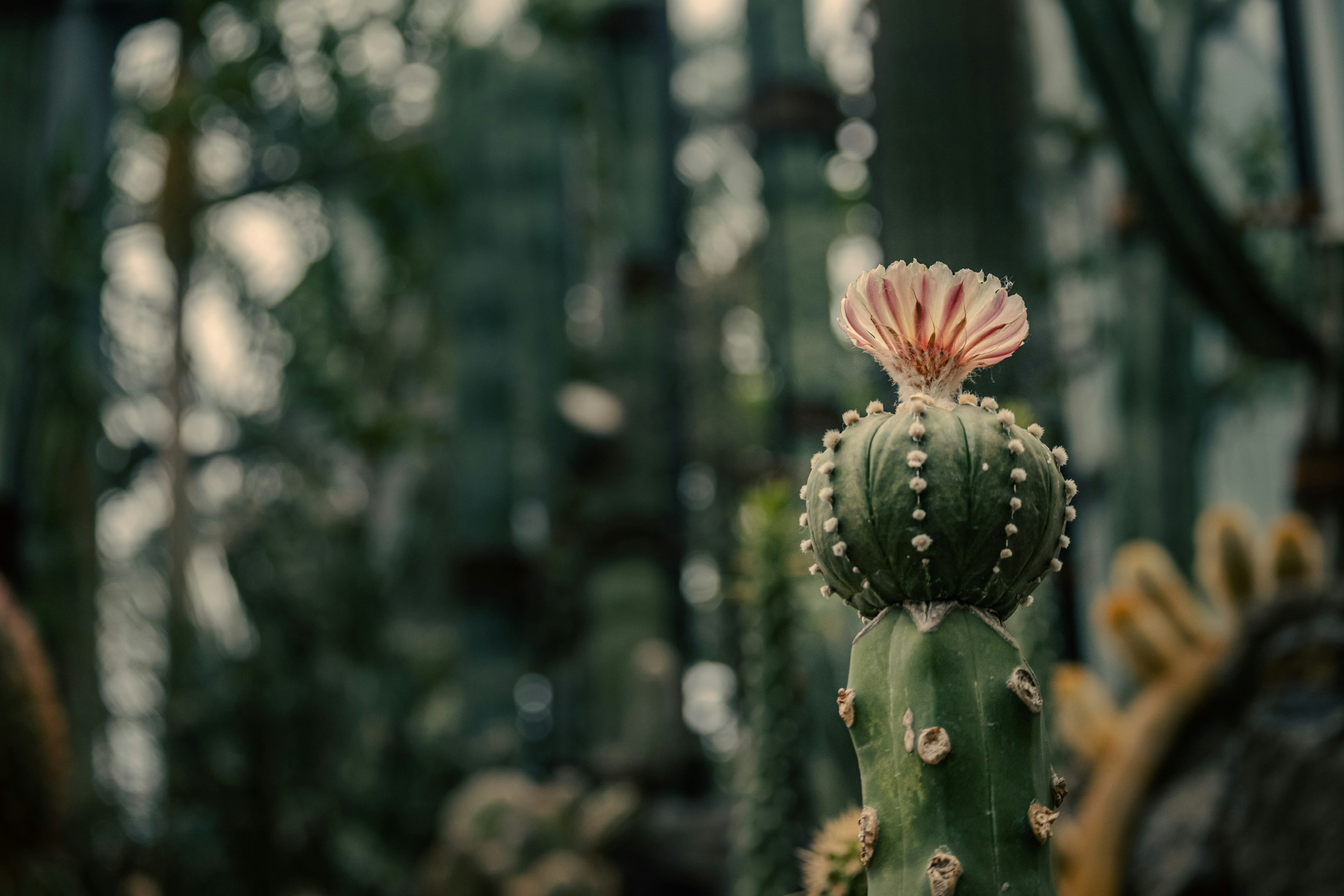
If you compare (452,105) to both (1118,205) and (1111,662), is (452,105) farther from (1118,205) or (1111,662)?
(1111,662)

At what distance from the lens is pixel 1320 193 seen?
5.74m

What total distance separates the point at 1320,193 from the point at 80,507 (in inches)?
255

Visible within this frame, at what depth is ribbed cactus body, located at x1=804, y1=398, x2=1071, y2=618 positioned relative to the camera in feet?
5.70

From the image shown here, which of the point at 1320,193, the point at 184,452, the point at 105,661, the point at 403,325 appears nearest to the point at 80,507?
the point at 184,452

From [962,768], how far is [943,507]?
1.10 feet

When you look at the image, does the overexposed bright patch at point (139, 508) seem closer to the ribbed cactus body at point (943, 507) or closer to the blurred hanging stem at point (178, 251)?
the blurred hanging stem at point (178, 251)

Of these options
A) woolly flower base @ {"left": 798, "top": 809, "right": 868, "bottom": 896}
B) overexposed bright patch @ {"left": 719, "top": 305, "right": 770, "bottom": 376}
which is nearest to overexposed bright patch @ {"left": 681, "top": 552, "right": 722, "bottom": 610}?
overexposed bright patch @ {"left": 719, "top": 305, "right": 770, "bottom": 376}

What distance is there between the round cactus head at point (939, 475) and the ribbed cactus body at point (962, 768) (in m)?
0.07

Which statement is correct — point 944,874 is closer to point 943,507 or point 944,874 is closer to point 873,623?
point 873,623

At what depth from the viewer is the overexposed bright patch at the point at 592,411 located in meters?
7.43

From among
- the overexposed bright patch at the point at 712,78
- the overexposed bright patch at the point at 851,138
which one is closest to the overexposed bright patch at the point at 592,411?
the overexposed bright patch at the point at 851,138

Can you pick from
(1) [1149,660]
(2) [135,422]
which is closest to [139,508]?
(2) [135,422]

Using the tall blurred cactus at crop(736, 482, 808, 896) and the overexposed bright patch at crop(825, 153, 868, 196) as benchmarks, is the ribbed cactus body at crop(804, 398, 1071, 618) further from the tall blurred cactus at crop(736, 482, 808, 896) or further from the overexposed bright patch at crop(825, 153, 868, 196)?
the overexposed bright patch at crop(825, 153, 868, 196)

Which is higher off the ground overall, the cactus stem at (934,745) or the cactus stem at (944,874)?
the cactus stem at (934,745)
